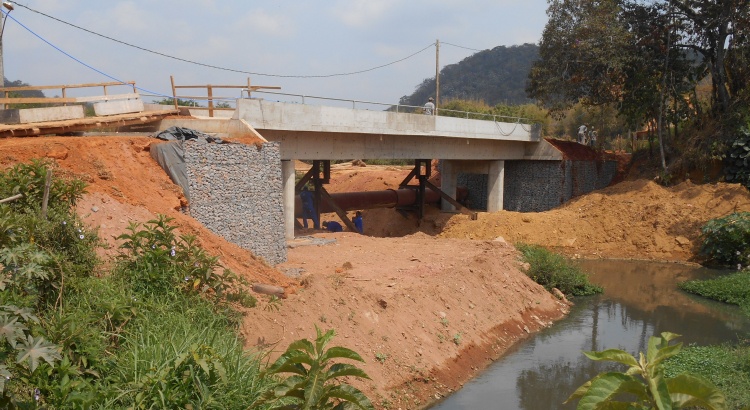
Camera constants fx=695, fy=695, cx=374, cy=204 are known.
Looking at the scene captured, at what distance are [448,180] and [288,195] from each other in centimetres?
1436

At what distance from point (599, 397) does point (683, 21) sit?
97.1 ft

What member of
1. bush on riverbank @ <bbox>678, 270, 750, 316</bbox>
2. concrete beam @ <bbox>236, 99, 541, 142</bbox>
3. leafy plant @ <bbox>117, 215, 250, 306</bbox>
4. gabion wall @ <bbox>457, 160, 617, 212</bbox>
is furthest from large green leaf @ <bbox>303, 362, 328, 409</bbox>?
gabion wall @ <bbox>457, 160, 617, 212</bbox>

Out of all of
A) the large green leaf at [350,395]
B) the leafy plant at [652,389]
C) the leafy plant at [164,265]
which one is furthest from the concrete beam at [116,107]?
the leafy plant at [652,389]

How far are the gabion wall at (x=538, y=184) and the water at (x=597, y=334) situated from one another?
33.8 ft

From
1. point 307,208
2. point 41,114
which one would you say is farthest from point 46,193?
point 307,208

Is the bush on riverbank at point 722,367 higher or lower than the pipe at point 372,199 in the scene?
lower

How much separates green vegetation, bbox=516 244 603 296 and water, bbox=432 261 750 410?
0.47 m

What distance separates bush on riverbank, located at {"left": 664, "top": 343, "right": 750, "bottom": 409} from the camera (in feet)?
33.7

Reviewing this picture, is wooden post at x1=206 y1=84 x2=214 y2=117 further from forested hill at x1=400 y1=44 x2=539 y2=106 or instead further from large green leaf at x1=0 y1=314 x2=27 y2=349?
forested hill at x1=400 y1=44 x2=539 y2=106

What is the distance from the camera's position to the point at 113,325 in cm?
830

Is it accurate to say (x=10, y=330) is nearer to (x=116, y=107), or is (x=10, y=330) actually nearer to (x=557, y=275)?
(x=116, y=107)

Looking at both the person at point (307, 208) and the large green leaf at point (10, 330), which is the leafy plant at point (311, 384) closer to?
the large green leaf at point (10, 330)

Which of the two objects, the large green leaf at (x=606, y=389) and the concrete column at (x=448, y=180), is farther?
the concrete column at (x=448, y=180)

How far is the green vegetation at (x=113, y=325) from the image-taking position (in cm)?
671
